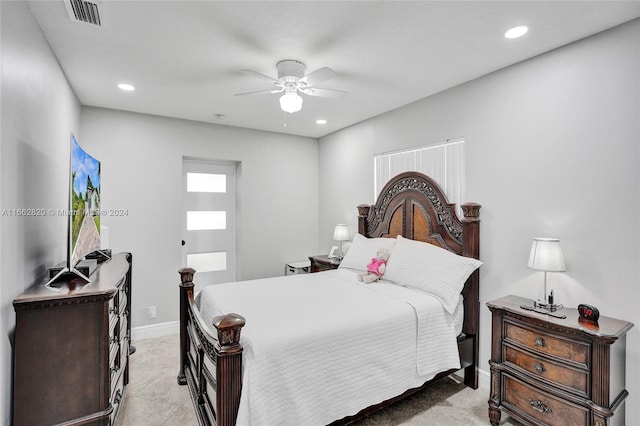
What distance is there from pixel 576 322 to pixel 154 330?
4069 mm

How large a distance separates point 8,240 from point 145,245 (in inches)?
87.6

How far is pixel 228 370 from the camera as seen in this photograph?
1569 millimetres

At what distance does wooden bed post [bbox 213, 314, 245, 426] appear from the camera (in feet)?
5.12

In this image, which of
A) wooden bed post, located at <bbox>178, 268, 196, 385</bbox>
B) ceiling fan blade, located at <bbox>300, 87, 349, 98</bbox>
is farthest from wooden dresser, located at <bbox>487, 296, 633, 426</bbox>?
wooden bed post, located at <bbox>178, 268, 196, 385</bbox>

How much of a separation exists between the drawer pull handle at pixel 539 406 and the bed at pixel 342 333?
1.69ft

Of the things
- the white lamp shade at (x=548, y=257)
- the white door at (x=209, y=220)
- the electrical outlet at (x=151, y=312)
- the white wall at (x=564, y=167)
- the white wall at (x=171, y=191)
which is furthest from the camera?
the white door at (x=209, y=220)

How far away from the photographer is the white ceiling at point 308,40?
1.83 metres

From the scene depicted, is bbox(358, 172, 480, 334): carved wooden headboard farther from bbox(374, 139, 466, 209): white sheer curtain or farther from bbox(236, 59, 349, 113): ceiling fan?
bbox(236, 59, 349, 113): ceiling fan

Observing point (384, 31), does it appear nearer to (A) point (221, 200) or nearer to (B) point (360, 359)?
(B) point (360, 359)

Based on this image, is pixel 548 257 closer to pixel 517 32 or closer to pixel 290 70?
pixel 517 32

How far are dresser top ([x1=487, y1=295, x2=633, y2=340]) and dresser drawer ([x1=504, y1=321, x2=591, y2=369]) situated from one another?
0.32ft

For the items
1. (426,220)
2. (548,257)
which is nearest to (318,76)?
(426,220)

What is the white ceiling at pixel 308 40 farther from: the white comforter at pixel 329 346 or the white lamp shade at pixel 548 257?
the white comforter at pixel 329 346

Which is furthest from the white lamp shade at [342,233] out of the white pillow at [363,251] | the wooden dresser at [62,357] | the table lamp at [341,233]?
the wooden dresser at [62,357]
